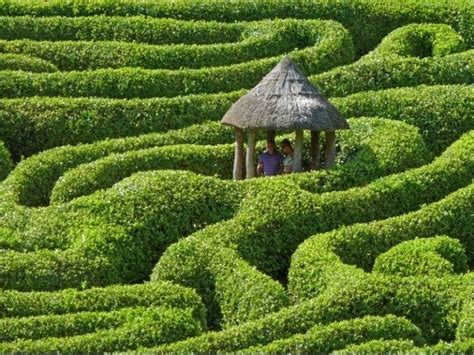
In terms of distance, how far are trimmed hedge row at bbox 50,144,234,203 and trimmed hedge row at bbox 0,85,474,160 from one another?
1.75 m

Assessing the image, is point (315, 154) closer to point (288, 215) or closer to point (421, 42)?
point (288, 215)

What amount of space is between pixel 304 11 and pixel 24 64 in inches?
289

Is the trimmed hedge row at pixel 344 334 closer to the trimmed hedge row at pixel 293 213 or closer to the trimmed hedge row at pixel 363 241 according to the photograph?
the trimmed hedge row at pixel 363 241

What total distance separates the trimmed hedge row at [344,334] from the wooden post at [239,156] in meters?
6.64

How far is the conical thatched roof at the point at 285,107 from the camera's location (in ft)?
95.9

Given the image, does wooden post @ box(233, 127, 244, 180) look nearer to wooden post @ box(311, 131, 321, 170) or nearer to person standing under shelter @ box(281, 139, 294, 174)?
person standing under shelter @ box(281, 139, 294, 174)

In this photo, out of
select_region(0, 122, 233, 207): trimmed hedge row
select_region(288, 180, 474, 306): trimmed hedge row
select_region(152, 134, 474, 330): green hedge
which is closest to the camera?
select_region(288, 180, 474, 306): trimmed hedge row

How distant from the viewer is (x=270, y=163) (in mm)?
29797

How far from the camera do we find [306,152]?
30953 millimetres

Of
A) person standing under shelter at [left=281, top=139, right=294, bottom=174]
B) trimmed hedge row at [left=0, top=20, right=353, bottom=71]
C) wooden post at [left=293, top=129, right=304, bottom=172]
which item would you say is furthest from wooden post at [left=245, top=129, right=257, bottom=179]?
trimmed hedge row at [left=0, top=20, right=353, bottom=71]

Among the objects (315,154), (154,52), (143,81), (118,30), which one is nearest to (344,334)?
(315,154)

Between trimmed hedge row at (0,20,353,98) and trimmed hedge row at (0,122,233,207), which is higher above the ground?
trimmed hedge row at (0,20,353,98)

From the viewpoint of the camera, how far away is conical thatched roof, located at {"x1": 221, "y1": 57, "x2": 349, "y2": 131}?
29219 mm

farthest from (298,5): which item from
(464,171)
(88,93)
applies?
(464,171)
